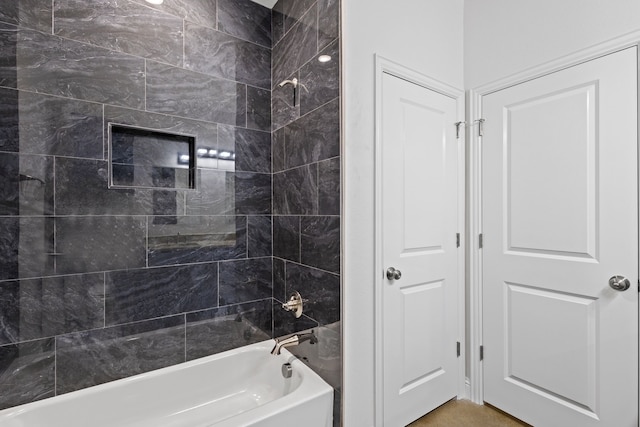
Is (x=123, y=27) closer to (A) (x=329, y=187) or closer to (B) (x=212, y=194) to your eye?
(B) (x=212, y=194)

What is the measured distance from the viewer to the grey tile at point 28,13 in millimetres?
1349

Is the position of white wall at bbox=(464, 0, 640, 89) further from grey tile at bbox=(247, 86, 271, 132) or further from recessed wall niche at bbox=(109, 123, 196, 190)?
recessed wall niche at bbox=(109, 123, 196, 190)

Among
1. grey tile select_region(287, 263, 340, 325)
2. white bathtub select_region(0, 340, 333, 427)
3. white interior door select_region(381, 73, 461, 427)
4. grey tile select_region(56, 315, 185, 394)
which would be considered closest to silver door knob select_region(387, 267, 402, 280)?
white interior door select_region(381, 73, 461, 427)

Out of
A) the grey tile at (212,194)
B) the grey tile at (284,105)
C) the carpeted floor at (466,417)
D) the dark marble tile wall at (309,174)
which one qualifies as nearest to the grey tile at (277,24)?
the dark marble tile wall at (309,174)

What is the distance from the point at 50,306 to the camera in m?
1.44

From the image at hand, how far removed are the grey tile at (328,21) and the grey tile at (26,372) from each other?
79.5 inches

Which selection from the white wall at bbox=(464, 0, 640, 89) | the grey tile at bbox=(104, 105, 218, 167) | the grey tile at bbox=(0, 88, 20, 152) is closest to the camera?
the grey tile at bbox=(0, 88, 20, 152)

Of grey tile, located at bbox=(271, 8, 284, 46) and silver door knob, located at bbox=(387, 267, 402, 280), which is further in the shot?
grey tile, located at bbox=(271, 8, 284, 46)

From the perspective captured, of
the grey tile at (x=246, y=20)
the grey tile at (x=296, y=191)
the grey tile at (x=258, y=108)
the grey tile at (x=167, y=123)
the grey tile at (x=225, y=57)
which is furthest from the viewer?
the grey tile at (x=258, y=108)

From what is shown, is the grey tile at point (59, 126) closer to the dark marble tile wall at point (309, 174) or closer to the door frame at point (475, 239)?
the dark marble tile wall at point (309, 174)

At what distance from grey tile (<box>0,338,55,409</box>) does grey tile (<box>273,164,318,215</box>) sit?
4.41ft

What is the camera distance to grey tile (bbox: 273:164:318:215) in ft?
5.47

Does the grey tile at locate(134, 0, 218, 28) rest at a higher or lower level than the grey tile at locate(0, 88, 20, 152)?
higher

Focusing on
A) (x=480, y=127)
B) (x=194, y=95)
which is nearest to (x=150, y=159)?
(x=194, y=95)
